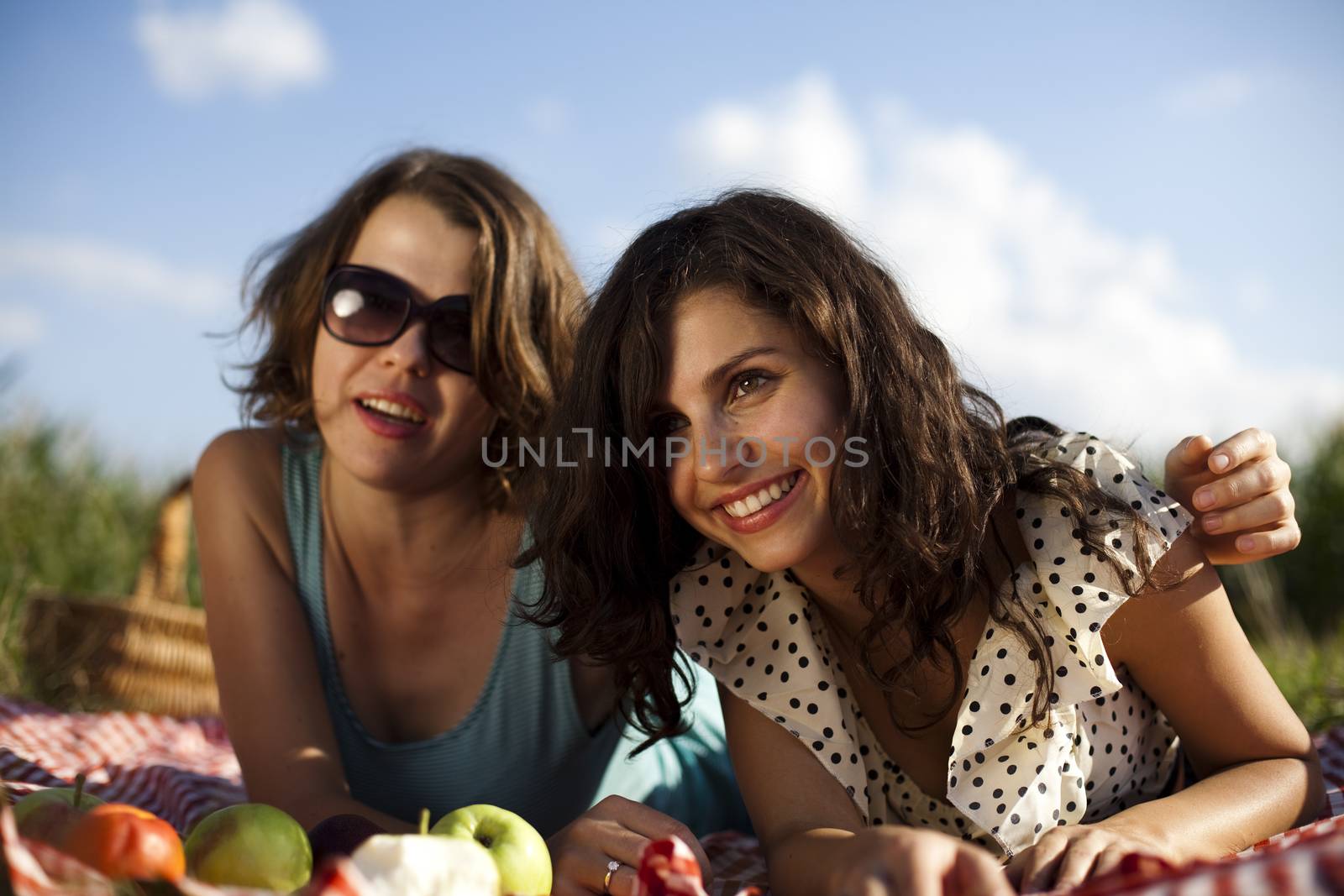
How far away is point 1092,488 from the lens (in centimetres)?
215

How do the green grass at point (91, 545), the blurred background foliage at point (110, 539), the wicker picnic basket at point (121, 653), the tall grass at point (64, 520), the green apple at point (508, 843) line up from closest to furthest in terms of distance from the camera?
1. the green apple at point (508, 843)
2. the wicker picnic basket at point (121, 653)
3. the green grass at point (91, 545)
4. the blurred background foliage at point (110, 539)
5. the tall grass at point (64, 520)

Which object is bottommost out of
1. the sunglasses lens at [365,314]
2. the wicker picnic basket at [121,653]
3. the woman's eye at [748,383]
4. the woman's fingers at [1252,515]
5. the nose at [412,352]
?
the wicker picnic basket at [121,653]

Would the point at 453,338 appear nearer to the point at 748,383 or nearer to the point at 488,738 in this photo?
the point at 748,383

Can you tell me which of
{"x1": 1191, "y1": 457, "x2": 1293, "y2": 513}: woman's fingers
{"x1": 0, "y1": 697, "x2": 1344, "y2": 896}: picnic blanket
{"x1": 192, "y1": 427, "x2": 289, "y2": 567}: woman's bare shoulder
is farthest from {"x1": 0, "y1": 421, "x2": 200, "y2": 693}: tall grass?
{"x1": 1191, "y1": 457, "x2": 1293, "y2": 513}: woman's fingers

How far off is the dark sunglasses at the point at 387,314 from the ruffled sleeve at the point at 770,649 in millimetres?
860

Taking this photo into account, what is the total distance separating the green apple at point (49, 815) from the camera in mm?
1629

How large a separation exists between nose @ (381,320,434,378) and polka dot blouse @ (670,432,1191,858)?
870 mm

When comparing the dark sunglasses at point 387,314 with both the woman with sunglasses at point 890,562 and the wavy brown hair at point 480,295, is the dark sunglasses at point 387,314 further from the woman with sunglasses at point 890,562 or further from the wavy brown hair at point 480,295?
the woman with sunglasses at point 890,562

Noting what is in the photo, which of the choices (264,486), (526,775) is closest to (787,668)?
(526,775)

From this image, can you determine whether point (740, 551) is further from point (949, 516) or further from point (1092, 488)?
point (1092, 488)

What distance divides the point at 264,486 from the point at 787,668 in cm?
159

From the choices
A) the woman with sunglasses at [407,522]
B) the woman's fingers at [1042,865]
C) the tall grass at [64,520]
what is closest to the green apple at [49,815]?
the woman with sunglasses at [407,522]

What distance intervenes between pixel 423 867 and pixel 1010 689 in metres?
1.21

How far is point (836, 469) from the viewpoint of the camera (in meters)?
2.08
